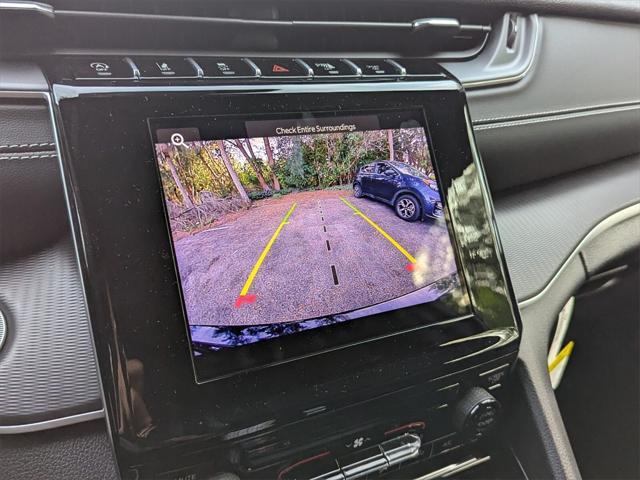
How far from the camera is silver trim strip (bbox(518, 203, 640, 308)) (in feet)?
3.16

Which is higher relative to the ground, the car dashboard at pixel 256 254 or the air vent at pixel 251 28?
the air vent at pixel 251 28

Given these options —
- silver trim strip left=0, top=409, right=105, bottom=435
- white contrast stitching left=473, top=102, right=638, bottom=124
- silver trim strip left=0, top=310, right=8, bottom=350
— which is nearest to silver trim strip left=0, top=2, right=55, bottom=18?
silver trim strip left=0, top=310, right=8, bottom=350

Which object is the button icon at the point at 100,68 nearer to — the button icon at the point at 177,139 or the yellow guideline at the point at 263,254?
the button icon at the point at 177,139

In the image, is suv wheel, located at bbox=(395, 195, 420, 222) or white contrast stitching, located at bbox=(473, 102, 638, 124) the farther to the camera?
white contrast stitching, located at bbox=(473, 102, 638, 124)

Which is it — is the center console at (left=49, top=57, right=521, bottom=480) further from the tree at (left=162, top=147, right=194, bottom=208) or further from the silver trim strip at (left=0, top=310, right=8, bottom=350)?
the silver trim strip at (left=0, top=310, right=8, bottom=350)

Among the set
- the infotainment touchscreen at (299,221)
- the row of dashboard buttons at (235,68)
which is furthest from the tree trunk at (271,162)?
the row of dashboard buttons at (235,68)

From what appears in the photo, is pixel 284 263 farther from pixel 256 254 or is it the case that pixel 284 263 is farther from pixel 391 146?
pixel 391 146

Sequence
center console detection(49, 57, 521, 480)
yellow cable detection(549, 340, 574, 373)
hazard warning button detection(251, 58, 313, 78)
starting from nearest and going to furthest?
center console detection(49, 57, 521, 480)
hazard warning button detection(251, 58, 313, 78)
yellow cable detection(549, 340, 574, 373)

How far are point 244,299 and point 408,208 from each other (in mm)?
297

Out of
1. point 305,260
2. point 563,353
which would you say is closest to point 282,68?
point 305,260

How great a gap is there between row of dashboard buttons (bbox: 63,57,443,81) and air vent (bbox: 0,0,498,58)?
5 cm

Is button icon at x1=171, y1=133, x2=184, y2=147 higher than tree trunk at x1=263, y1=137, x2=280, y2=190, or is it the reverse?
button icon at x1=171, y1=133, x2=184, y2=147

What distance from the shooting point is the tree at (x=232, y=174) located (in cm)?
69

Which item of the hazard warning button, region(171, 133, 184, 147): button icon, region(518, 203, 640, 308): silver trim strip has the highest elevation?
the hazard warning button
